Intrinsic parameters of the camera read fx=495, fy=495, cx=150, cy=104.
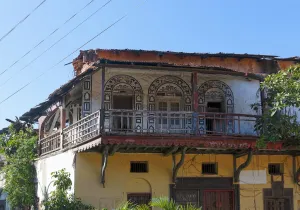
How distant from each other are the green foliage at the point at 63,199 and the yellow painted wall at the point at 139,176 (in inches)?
13.5

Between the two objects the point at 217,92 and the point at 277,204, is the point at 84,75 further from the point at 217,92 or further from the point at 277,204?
the point at 277,204

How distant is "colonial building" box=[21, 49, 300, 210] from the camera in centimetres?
1597

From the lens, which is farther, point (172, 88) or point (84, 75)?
point (172, 88)

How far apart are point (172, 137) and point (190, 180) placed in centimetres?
273

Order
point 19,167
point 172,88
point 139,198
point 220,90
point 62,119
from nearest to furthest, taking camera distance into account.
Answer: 1. point 139,198
2. point 172,88
3. point 62,119
4. point 220,90
5. point 19,167

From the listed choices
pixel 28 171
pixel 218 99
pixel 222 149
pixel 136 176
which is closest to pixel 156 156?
pixel 136 176

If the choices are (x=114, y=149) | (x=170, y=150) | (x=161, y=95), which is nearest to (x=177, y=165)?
(x=170, y=150)

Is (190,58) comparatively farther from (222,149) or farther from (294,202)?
(294,202)

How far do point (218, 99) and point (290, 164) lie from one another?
3631mm

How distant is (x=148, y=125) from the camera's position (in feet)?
56.6

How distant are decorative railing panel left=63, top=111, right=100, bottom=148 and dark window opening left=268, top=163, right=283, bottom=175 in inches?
278

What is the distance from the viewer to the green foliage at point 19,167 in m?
20.0

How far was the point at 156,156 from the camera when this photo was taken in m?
17.2

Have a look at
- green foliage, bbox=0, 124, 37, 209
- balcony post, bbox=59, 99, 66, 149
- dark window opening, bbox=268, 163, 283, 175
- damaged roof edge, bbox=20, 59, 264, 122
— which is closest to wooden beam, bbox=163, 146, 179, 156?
damaged roof edge, bbox=20, 59, 264, 122
